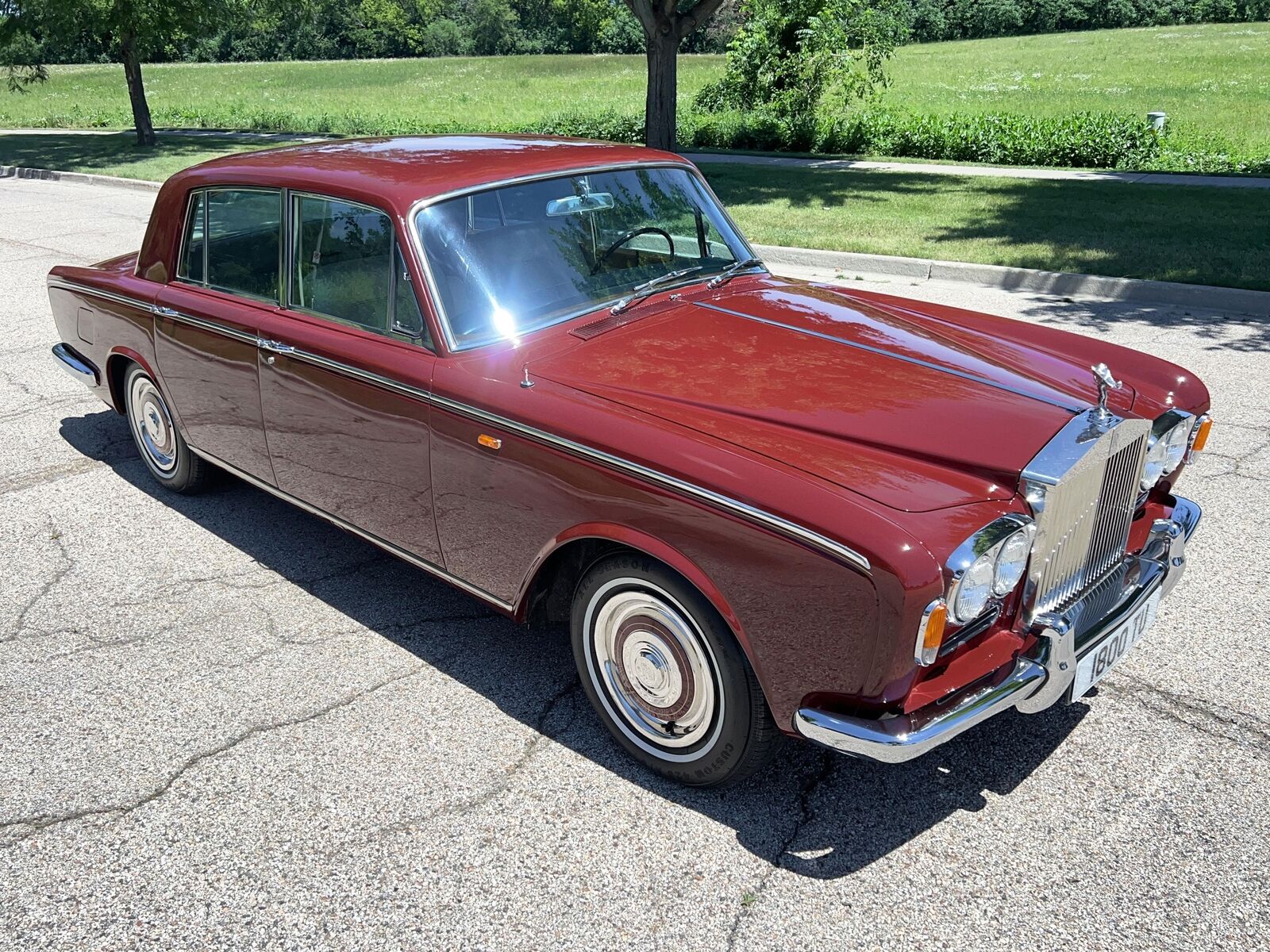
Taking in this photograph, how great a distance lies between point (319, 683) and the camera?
11.8 ft

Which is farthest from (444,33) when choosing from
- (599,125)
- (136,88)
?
(599,125)

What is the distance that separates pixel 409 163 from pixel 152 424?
7.09 ft

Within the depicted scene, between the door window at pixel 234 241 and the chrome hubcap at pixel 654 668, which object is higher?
the door window at pixel 234 241

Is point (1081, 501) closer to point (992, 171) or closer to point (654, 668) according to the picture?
point (654, 668)

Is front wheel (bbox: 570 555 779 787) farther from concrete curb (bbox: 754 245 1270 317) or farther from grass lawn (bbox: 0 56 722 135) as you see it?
grass lawn (bbox: 0 56 722 135)

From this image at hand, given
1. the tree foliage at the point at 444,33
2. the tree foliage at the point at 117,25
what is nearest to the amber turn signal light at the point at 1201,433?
the tree foliage at the point at 117,25

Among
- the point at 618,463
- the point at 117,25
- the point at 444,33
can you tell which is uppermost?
the point at 444,33

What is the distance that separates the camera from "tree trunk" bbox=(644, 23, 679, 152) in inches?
577

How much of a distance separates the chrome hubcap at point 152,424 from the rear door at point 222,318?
0.27 meters

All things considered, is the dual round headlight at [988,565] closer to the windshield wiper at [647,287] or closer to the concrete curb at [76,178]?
the windshield wiper at [647,287]

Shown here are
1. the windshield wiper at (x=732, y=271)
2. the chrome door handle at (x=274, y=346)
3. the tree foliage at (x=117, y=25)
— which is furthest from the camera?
the tree foliage at (x=117, y=25)

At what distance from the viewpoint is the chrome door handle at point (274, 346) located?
3.85 meters

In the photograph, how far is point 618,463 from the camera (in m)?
2.85

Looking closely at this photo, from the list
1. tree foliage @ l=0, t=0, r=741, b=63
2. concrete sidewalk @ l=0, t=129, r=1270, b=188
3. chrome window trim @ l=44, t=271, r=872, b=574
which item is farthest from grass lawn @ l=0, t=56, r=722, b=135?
chrome window trim @ l=44, t=271, r=872, b=574
